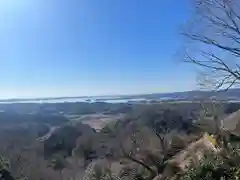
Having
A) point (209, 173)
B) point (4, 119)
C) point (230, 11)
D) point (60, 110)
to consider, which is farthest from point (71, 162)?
point (60, 110)

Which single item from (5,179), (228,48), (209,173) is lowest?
(5,179)

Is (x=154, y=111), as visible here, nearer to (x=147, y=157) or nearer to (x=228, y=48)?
(x=147, y=157)

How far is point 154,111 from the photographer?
67938 mm

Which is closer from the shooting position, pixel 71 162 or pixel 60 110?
pixel 71 162

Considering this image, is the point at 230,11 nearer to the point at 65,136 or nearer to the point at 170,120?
the point at 170,120

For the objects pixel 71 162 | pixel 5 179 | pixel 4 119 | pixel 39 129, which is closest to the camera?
pixel 5 179

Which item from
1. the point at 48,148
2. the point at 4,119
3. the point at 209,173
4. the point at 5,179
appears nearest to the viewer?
the point at 209,173

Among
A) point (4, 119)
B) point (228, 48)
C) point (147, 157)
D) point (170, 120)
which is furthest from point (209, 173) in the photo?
point (4, 119)

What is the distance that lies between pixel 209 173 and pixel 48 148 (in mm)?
49295

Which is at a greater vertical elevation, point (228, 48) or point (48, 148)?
point (228, 48)

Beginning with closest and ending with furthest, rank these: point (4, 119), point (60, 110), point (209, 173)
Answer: point (209, 173), point (4, 119), point (60, 110)

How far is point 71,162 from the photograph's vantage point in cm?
4666

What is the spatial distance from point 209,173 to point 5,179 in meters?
13.3

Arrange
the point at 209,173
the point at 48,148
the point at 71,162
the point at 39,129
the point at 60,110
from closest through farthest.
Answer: the point at 209,173, the point at 71,162, the point at 48,148, the point at 39,129, the point at 60,110
